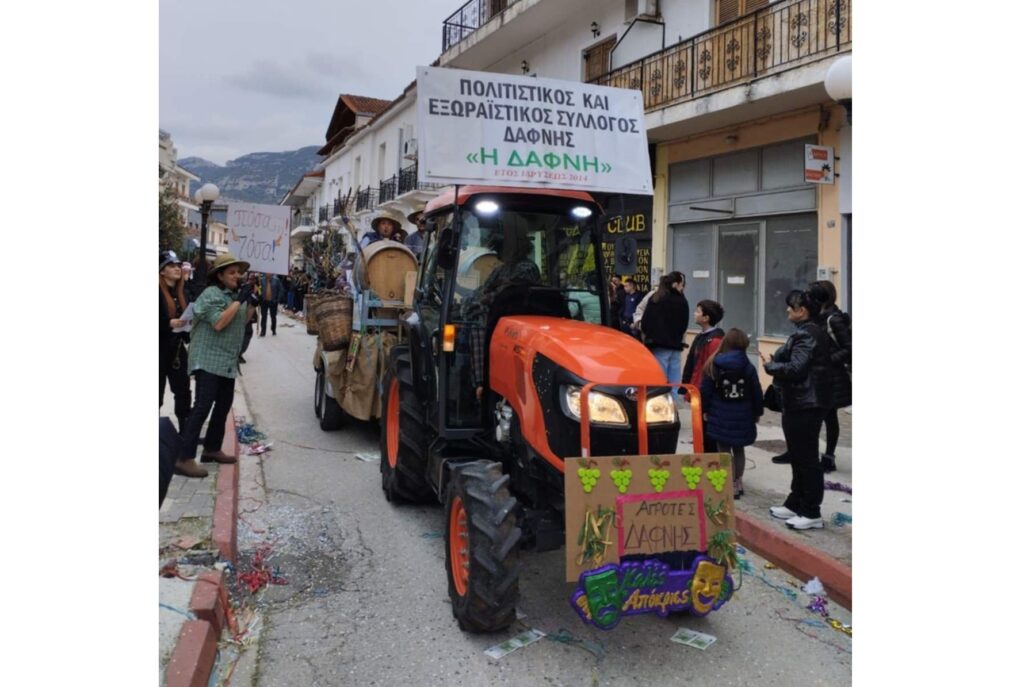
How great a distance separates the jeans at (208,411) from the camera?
232 inches

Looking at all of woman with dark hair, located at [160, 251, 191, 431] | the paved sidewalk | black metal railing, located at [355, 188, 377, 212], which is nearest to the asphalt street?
the paved sidewalk

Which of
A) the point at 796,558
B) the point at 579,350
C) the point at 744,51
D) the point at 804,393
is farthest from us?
the point at 744,51

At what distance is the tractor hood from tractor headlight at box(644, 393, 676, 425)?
0.08m

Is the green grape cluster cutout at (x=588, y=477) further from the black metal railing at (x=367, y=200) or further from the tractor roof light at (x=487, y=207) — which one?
the black metal railing at (x=367, y=200)

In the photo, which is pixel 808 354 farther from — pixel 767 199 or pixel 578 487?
pixel 767 199

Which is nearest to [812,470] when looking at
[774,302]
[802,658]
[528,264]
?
[802,658]

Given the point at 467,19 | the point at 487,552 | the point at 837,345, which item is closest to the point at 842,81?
the point at 837,345

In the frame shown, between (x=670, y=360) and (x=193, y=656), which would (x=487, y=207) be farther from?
(x=670, y=360)

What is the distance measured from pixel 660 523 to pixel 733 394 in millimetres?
2457

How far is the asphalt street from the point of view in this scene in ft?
11.3

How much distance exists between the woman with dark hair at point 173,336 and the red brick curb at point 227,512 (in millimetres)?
669

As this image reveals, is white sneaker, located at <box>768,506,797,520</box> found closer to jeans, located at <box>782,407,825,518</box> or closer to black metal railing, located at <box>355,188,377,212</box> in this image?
jeans, located at <box>782,407,825,518</box>

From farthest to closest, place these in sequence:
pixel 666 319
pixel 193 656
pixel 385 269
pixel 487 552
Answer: pixel 666 319, pixel 385 269, pixel 487 552, pixel 193 656

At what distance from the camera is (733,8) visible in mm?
11555
